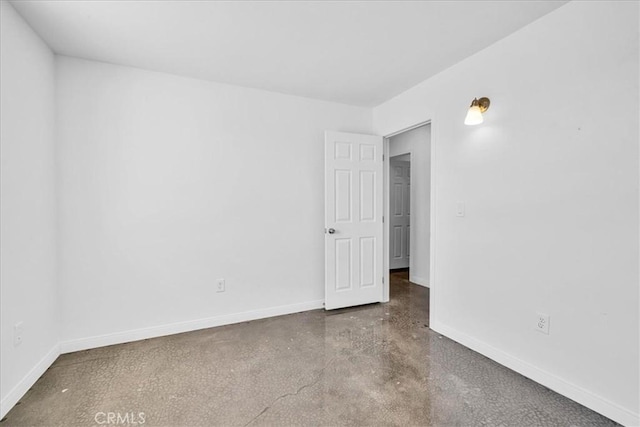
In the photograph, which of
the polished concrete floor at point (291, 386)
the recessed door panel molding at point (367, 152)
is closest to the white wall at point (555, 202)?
the polished concrete floor at point (291, 386)

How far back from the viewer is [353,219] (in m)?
3.44

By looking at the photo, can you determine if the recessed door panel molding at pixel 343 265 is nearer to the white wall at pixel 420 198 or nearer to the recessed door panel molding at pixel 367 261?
the recessed door panel molding at pixel 367 261

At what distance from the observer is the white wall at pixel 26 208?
1.75m

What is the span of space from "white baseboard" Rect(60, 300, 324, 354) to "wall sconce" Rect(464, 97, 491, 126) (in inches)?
95.7

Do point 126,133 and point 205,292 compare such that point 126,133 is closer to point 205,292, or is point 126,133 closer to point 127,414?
point 205,292

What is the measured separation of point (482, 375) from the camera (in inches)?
81.6

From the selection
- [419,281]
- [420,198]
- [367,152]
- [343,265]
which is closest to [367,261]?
[343,265]

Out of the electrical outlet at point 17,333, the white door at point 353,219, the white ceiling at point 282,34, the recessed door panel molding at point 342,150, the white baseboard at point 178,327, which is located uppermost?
the white ceiling at point 282,34

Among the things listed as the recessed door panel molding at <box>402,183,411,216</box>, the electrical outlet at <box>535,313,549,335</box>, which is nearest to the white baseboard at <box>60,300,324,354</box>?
the electrical outlet at <box>535,313,549,335</box>

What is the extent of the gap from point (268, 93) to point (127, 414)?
292cm

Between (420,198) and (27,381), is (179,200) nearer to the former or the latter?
(27,381)

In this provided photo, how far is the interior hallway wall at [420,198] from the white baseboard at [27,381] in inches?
168

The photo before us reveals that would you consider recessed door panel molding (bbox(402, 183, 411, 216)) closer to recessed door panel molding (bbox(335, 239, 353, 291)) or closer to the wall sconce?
recessed door panel molding (bbox(335, 239, 353, 291))

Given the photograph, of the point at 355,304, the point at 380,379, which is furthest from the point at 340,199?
the point at 380,379
